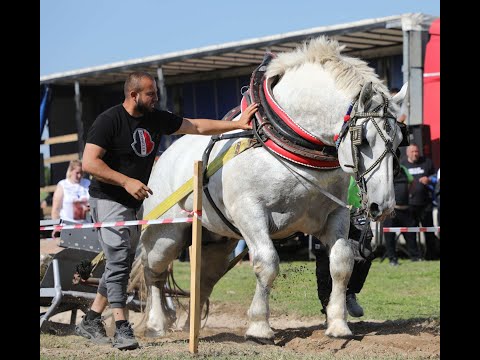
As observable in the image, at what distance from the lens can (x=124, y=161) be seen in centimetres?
708

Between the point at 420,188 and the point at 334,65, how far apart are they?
846 centimetres

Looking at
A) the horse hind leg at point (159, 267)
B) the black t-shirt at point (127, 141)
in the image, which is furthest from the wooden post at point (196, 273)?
the horse hind leg at point (159, 267)

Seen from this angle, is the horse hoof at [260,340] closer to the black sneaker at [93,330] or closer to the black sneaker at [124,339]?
the black sneaker at [124,339]

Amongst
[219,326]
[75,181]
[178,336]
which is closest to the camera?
[178,336]

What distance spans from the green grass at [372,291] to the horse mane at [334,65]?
71.6 inches

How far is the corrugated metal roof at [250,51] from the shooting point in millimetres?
15281

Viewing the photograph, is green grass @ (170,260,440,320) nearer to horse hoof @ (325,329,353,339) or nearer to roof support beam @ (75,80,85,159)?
horse hoof @ (325,329,353,339)

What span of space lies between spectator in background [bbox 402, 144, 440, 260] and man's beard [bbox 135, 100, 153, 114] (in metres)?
8.37

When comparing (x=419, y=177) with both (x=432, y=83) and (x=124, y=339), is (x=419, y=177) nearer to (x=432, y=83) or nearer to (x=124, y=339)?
(x=432, y=83)

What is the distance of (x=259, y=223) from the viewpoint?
6.86 m

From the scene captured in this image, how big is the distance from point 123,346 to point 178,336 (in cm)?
140
